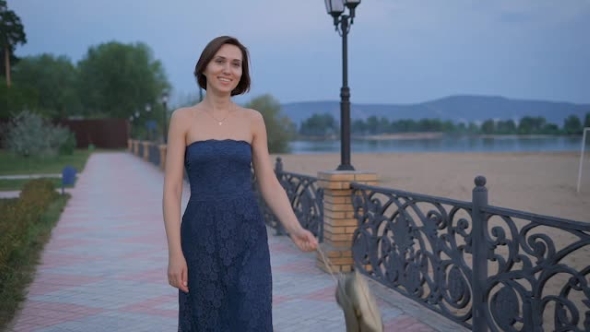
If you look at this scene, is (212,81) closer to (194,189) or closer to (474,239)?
(194,189)

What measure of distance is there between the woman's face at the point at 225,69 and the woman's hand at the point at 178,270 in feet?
2.46

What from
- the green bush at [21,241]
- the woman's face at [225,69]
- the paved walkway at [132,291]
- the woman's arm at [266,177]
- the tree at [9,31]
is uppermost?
the tree at [9,31]

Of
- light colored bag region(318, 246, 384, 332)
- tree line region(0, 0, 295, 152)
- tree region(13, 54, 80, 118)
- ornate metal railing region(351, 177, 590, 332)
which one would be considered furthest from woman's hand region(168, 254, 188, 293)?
tree region(13, 54, 80, 118)

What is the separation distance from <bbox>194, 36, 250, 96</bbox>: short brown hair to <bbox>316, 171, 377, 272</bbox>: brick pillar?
3.79 metres

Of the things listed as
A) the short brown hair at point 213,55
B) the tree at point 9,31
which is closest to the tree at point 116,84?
the tree at point 9,31

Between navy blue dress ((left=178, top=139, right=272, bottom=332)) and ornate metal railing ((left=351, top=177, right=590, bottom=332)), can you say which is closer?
navy blue dress ((left=178, top=139, right=272, bottom=332))

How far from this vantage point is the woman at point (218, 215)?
2.59 m

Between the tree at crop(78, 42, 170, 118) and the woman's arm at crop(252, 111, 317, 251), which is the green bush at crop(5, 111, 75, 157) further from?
the tree at crop(78, 42, 170, 118)

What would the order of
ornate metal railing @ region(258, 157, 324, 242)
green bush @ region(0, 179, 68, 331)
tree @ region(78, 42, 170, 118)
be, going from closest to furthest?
green bush @ region(0, 179, 68, 331) → ornate metal railing @ region(258, 157, 324, 242) → tree @ region(78, 42, 170, 118)

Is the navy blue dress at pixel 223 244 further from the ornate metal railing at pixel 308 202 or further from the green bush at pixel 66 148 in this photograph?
the green bush at pixel 66 148

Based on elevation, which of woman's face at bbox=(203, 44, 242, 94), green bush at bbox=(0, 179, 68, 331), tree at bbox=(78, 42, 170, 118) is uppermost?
tree at bbox=(78, 42, 170, 118)

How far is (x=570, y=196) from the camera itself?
16.7 m

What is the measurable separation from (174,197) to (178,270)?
31 cm

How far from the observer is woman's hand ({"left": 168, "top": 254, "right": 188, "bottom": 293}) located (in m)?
2.53
